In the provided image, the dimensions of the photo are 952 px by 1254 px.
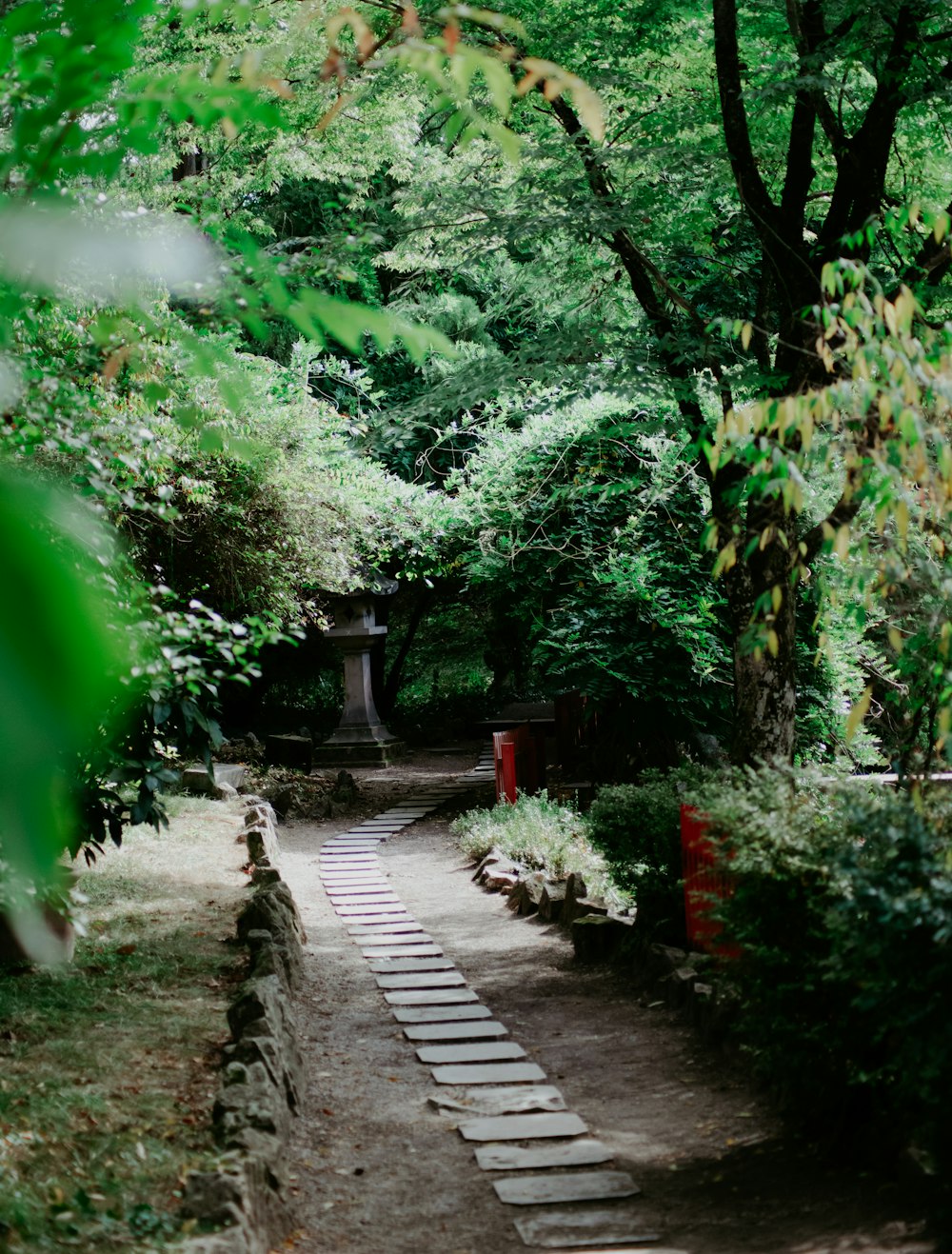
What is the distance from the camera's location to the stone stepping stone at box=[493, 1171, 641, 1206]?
4492 mm

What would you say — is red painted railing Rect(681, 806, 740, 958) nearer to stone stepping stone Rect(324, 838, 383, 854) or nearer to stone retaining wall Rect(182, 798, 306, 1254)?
stone retaining wall Rect(182, 798, 306, 1254)

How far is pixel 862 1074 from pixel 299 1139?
2.51 meters

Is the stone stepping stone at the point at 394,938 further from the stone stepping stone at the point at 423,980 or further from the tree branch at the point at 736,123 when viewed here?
the tree branch at the point at 736,123

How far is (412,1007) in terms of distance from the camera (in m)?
7.40

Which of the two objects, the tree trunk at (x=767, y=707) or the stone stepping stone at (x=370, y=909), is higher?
the tree trunk at (x=767, y=707)

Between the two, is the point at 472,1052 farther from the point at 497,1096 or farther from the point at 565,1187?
the point at 565,1187

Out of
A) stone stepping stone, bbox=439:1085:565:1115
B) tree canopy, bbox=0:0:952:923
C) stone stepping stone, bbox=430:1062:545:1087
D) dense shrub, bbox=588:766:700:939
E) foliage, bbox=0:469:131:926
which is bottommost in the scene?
stone stepping stone, bbox=430:1062:545:1087

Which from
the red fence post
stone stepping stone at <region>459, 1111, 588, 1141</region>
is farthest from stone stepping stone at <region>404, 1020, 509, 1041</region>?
the red fence post

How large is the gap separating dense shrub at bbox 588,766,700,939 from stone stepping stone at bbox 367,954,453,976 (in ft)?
4.65

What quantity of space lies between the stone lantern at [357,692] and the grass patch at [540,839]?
5.67 m

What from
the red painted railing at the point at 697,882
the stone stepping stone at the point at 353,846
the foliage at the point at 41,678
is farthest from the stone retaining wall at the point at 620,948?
the foliage at the point at 41,678

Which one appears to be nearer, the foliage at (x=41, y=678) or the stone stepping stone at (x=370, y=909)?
the foliage at (x=41, y=678)

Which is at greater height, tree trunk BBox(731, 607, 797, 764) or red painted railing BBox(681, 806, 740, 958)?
tree trunk BBox(731, 607, 797, 764)

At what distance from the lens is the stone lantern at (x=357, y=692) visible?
61.6ft
